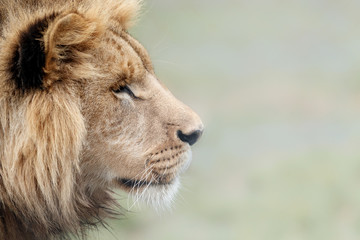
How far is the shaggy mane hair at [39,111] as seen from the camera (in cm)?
265

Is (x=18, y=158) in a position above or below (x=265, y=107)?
above

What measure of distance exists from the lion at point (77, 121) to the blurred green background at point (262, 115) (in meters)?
1.14

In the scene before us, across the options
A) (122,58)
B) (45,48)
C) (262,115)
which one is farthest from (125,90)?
(262,115)

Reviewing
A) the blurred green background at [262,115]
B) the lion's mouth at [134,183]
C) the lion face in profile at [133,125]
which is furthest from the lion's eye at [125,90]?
the blurred green background at [262,115]

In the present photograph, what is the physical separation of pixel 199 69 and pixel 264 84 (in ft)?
2.77

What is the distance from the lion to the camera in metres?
2.66

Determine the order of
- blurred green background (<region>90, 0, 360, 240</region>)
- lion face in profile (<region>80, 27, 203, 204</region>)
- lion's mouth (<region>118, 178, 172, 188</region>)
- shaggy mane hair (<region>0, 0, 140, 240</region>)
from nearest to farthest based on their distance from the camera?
shaggy mane hair (<region>0, 0, 140, 240</region>) → lion face in profile (<region>80, 27, 203, 204</region>) → lion's mouth (<region>118, 178, 172, 188</region>) → blurred green background (<region>90, 0, 360, 240</region>)

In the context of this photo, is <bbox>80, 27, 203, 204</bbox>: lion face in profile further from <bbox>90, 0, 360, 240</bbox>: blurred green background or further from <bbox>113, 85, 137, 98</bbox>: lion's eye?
<bbox>90, 0, 360, 240</bbox>: blurred green background

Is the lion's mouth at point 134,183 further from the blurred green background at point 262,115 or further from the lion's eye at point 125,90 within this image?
the blurred green background at point 262,115

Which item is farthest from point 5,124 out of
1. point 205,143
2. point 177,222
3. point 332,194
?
point 205,143

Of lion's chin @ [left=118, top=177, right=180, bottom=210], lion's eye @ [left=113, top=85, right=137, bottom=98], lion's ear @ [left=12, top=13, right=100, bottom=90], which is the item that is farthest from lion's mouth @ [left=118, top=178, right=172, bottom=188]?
lion's ear @ [left=12, top=13, right=100, bottom=90]

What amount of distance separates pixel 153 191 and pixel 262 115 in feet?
16.6

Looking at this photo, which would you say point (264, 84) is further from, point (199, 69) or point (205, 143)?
point (205, 143)

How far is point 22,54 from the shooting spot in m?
2.65
